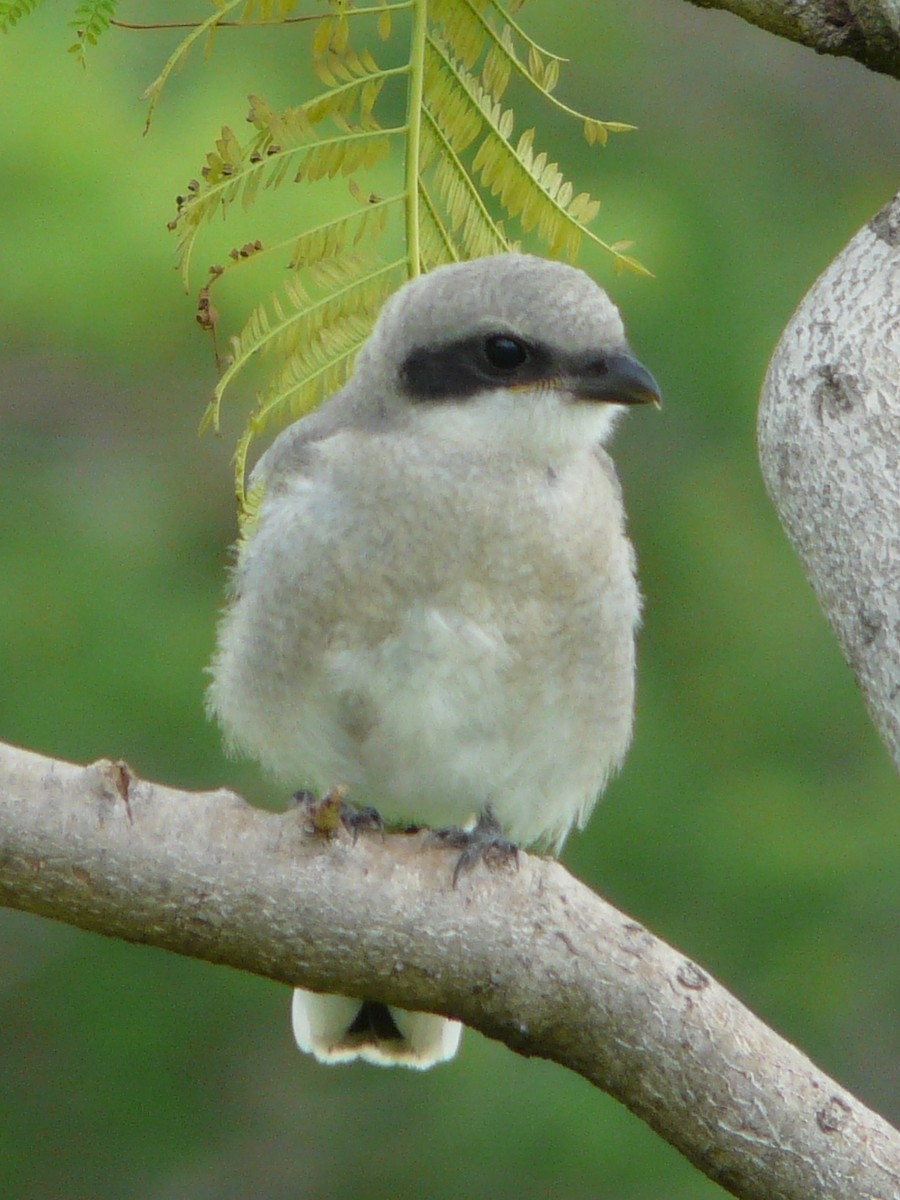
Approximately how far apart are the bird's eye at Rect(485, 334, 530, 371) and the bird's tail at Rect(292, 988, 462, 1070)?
142 centimetres

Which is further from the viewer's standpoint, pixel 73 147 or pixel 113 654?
pixel 113 654

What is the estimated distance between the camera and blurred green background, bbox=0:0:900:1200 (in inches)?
233

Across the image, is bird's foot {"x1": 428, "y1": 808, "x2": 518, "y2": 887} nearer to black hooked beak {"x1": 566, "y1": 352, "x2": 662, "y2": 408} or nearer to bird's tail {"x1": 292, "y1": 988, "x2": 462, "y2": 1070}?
black hooked beak {"x1": 566, "y1": 352, "x2": 662, "y2": 408}

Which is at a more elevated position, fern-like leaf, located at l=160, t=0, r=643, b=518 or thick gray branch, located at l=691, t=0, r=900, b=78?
thick gray branch, located at l=691, t=0, r=900, b=78

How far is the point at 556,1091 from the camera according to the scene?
6.42 m

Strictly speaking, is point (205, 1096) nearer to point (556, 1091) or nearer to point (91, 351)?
point (556, 1091)

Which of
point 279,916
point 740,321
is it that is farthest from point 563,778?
point 740,321

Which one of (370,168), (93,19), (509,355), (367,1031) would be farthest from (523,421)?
(367,1031)

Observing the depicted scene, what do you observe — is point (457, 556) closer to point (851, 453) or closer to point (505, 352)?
point (505, 352)

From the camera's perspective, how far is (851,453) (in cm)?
293

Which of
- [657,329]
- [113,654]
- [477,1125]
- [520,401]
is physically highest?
[520,401]

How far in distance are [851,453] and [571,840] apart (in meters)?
3.77

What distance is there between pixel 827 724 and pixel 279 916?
4132 mm

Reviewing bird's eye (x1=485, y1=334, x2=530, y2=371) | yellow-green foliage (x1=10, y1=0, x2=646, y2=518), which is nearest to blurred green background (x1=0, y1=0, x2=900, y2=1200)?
bird's eye (x1=485, y1=334, x2=530, y2=371)
